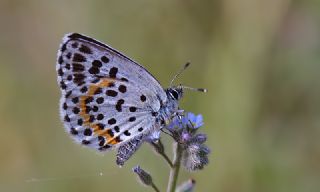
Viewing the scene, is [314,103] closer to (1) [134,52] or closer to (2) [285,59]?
(2) [285,59]

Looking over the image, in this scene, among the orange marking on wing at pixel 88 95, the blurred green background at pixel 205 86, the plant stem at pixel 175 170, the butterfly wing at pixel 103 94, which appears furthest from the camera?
the blurred green background at pixel 205 86

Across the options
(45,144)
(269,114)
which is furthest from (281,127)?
(45,144)

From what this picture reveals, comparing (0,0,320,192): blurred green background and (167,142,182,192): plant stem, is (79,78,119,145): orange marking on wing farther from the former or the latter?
(0,0,320,192): blurred green background

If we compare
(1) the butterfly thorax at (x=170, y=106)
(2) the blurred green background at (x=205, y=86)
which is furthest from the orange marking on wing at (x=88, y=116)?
(2) the blurred green background at (x=205, y=86)

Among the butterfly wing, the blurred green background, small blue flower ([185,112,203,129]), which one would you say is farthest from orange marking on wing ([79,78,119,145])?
the blurred green background

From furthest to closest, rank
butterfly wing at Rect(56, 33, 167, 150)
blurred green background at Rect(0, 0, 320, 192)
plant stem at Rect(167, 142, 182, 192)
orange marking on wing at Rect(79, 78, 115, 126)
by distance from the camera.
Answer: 1. blurred green background at Rect(0, 0, 320, 192)
2. orange marking on wing at Rect(79, 78, 115, 126)
3. butterfly wing at Rect(56, 33, 167, 150)
4. plant stem at Rect(167, 142, 182, 192)

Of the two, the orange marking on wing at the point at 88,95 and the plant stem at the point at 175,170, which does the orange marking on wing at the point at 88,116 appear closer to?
the orange marking on wing at the point at 88,95

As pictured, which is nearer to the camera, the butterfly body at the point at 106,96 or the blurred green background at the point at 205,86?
the butterfly body at the point at 106,96
